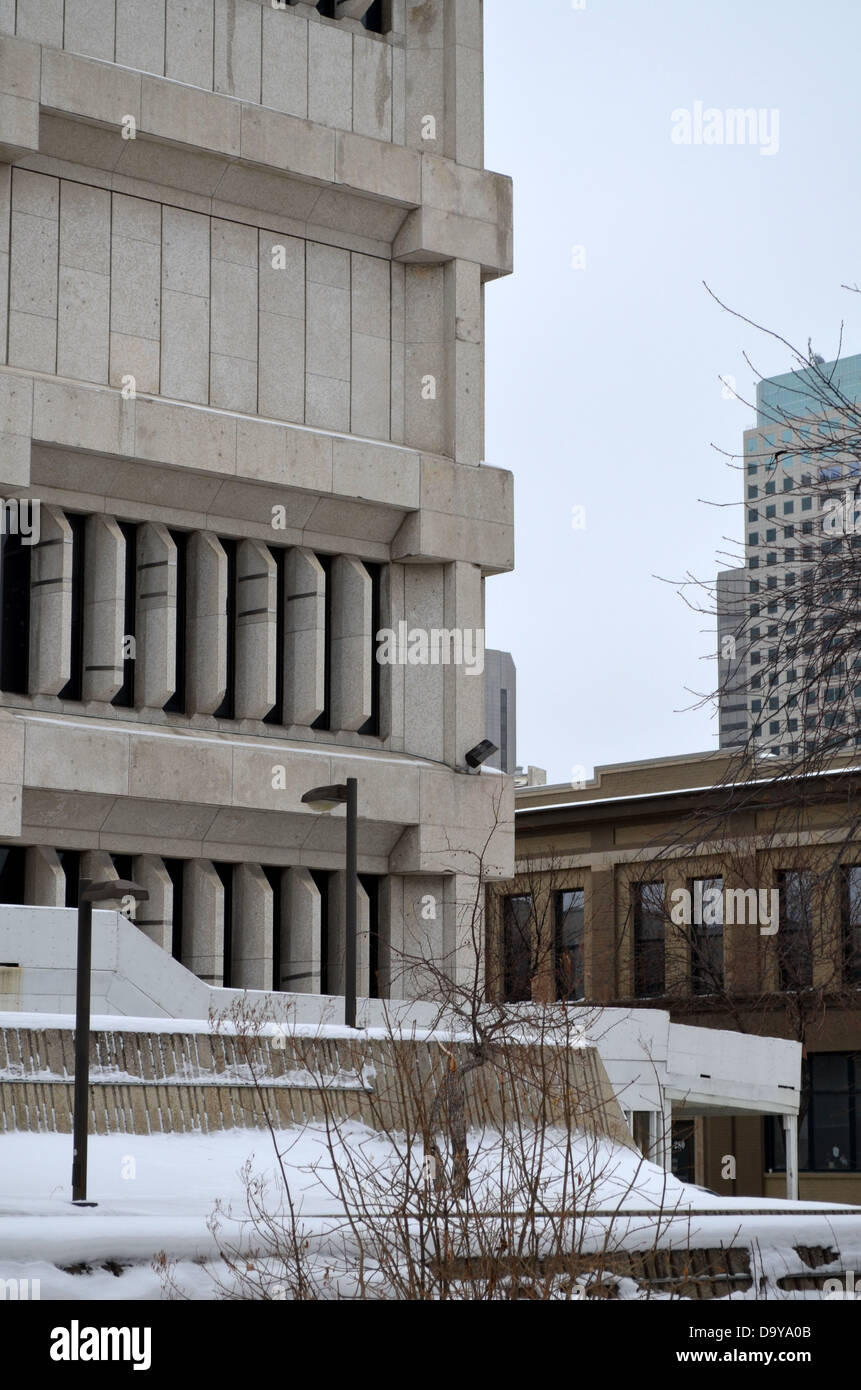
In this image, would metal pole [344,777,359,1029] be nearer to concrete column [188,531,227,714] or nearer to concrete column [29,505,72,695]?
concrete column [29,505,72,695]

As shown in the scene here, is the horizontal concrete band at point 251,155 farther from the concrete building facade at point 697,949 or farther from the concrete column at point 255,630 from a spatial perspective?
the concrete building facade at point 697,949

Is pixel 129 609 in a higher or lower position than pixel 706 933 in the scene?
higher

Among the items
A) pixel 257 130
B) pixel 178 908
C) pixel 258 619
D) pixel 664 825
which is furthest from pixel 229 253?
pixel 664 825

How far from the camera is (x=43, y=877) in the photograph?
32.1 m

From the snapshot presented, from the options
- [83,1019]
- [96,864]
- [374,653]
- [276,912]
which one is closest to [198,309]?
[374,653]

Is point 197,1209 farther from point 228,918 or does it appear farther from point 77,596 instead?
point 228,918

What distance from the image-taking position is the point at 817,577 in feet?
36.8

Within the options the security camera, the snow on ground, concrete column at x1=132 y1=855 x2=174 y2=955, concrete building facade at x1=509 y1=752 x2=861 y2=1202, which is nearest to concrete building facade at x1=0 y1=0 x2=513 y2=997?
concrete column at x1=132 y1=855 x2=174 y2=955

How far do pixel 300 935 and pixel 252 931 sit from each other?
3.34ft

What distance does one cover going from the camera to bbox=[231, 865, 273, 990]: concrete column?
112 feet
